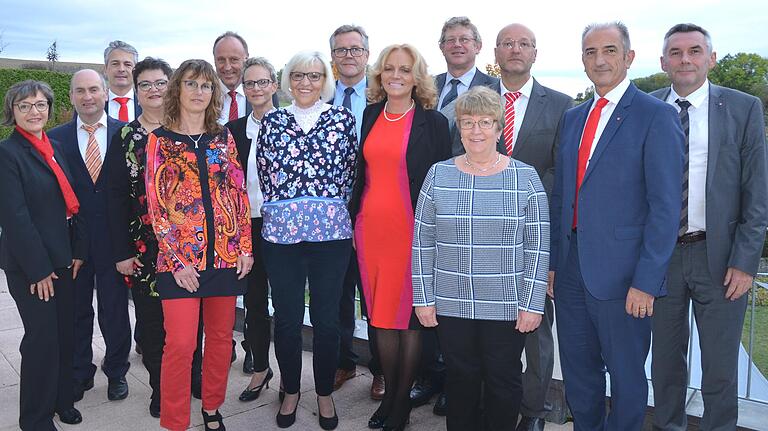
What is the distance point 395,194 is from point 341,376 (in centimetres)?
148

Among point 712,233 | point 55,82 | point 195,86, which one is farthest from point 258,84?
point 55,82

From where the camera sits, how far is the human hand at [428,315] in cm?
266

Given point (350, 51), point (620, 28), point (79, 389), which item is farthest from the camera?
point (350, 51)

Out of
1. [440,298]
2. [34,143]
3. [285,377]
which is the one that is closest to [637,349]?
[440,298]

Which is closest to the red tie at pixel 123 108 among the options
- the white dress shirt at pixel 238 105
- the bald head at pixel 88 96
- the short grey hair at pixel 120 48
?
the short grey hair at pixel 120 48

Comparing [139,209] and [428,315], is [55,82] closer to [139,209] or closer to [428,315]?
[139,209]

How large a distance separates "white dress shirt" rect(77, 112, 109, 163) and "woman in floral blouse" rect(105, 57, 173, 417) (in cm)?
53

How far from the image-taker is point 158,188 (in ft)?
8.96

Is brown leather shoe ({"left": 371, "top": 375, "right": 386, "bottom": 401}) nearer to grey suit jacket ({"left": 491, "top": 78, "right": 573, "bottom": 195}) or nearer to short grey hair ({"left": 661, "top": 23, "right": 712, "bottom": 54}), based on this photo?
grey suit jacket ({"left": 491, "top": 78, "right": 573, "bottom": 195})

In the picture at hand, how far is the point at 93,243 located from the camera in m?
3.56

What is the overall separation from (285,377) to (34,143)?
5.86 feet

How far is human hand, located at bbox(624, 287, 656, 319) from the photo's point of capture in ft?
7.72

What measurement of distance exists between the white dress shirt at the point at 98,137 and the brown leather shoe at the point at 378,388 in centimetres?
215

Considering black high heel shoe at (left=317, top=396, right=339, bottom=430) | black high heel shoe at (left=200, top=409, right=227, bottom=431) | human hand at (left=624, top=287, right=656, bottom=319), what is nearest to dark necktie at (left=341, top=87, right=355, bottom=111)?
black high heel shoe at (left=317, top=396, right=339, bottom=430)
